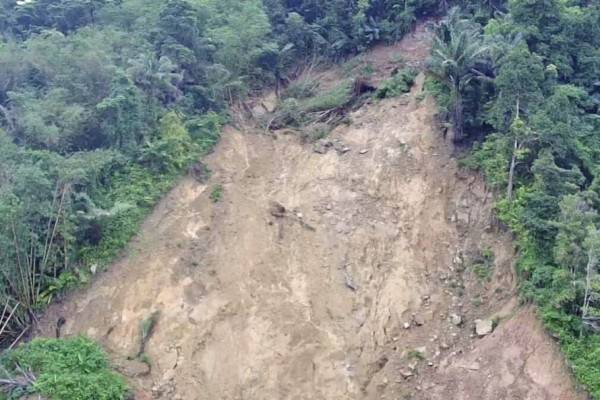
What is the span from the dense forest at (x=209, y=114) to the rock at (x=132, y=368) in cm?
48

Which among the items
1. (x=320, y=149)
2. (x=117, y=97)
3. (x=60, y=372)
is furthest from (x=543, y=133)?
(x=60, y=372)

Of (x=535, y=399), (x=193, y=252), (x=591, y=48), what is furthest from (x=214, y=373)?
(x=591, y=48)

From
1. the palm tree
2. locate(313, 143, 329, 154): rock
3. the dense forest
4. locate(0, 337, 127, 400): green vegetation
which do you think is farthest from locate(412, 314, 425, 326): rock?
locate(313, 143, 329, 154): rock

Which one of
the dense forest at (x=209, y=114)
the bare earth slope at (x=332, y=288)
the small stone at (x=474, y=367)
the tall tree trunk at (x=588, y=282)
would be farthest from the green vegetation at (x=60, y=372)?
the tall tree trunk at (x=588, y=282)

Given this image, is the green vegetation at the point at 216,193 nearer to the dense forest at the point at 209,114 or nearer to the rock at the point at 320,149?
the dense forest at the point at 209,114

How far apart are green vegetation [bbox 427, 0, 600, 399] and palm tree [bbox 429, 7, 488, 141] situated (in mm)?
29

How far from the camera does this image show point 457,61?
17750 mm

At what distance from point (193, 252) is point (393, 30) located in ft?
38.7

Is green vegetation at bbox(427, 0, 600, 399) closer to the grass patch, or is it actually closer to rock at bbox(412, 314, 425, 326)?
rock at bbox(412, 314, 425, 326)

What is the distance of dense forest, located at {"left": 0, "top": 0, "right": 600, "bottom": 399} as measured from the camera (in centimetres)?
1420

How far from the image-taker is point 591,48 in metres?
18.5

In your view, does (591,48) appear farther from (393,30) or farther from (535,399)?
(535,399)

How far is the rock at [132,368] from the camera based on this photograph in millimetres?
14891

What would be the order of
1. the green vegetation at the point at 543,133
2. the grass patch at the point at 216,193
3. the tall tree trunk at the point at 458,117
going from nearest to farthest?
the green vegetation at the point at 543,133 → the tall tree trunk at the point at 458,117 → the grass patch at the point at 216,193
